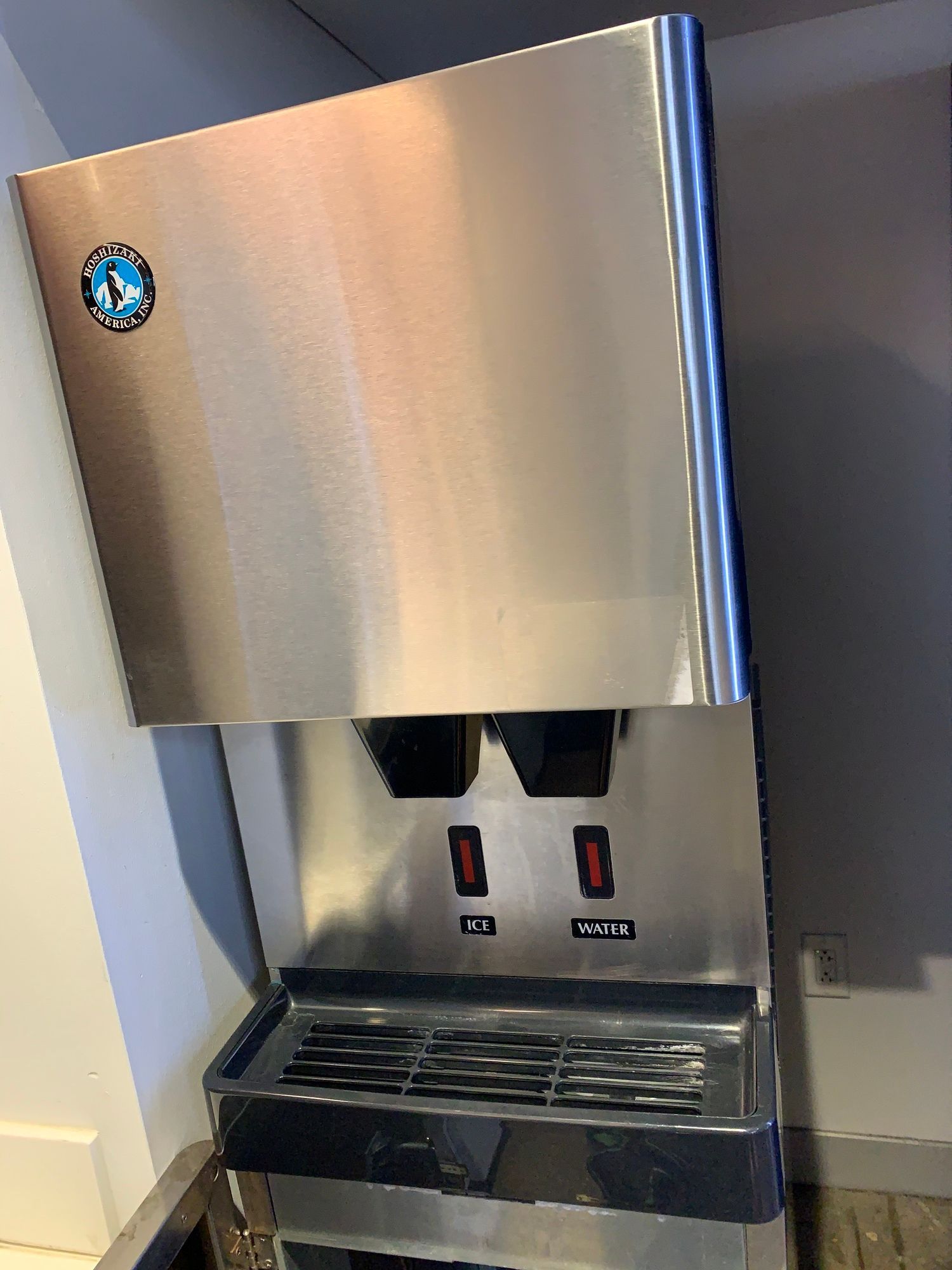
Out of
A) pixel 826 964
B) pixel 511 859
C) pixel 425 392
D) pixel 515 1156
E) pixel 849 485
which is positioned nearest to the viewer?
pixel 425 392

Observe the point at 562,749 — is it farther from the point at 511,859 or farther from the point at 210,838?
the point at 210,838

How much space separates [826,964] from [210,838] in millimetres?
984

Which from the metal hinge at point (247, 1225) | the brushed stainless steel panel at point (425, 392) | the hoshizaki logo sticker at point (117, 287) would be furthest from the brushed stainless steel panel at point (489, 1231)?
the hoshizaki logo sticker at point (117, 287)

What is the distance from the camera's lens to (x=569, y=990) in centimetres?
82

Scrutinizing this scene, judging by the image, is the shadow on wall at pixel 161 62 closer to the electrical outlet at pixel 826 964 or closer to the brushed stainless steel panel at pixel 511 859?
the brushed stainless steel panel at pixel 511 859

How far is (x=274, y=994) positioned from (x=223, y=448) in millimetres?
544

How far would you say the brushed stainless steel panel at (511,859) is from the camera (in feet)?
2.47

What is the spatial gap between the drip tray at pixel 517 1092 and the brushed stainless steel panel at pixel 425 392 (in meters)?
0.33

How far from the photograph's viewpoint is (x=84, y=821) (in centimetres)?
71

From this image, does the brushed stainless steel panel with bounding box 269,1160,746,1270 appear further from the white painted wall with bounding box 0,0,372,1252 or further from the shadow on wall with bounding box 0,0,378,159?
the shadow on wall with bounding box 0,0,378,159

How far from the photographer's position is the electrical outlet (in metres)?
1.37

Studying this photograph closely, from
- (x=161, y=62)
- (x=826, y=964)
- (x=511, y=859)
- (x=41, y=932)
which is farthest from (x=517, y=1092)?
(x=161, y=62)

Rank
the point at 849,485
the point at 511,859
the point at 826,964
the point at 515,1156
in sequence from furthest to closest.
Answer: the point at 826,964, the point at 849,485, the point at 511,859, the point at 515,1156

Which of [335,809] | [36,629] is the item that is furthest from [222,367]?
[335,809]
